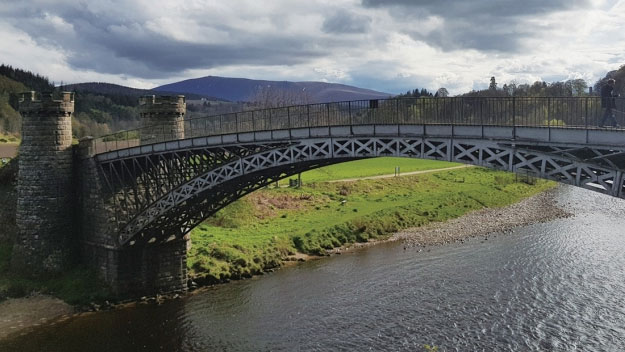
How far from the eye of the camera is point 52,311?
1133 inches

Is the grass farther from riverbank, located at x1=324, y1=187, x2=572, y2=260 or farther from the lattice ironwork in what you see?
the lattice ironwork

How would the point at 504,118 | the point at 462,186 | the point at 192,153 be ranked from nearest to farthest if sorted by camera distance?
the point at 504,118, the point at 192,153, the point at 462,186

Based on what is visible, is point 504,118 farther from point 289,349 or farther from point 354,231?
point 354,231

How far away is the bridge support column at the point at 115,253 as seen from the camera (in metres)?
31.0

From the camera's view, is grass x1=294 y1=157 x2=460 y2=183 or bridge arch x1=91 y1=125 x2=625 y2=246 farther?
grass x1=294 y1=157 x2=460 y2=183

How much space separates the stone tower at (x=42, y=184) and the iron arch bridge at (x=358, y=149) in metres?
2.50

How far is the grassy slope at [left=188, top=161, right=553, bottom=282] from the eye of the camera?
36.2 metres

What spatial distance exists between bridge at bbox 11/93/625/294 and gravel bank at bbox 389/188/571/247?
57.0 ft

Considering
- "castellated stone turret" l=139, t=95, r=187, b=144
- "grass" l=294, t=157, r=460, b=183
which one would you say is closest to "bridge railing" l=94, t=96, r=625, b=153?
"castellated stone turret" l=139, t=95, r=187, b=144

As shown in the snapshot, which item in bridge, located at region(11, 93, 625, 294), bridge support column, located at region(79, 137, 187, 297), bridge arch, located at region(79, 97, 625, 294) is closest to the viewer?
bridge arch, located at region(79, 97, 625, 294)

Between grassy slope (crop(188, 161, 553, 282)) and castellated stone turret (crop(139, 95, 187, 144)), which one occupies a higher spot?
castellated stone turret (crop(139, 95, 187, 144))

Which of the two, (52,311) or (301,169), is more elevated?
(301,169)

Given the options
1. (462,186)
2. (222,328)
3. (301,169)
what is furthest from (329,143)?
(462,186)

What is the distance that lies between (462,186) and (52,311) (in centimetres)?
4855
